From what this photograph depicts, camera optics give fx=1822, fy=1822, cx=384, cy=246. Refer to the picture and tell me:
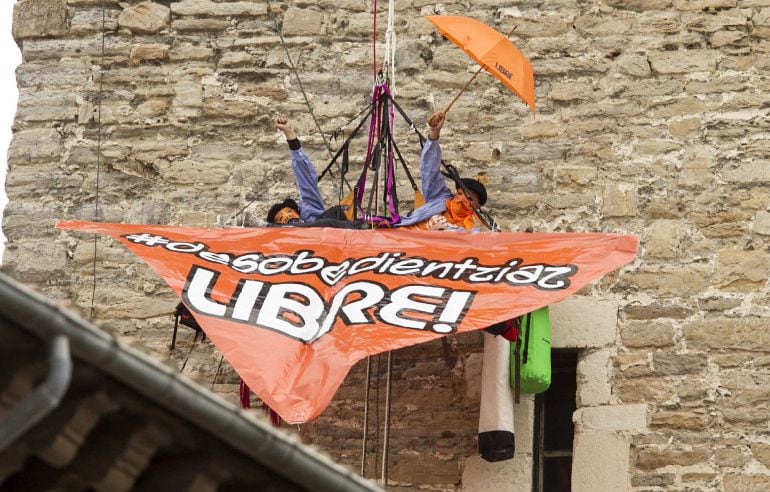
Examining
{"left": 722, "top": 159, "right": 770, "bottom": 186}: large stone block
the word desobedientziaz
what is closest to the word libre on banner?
the word desobedientziaz

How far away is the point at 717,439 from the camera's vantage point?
9.19 meters

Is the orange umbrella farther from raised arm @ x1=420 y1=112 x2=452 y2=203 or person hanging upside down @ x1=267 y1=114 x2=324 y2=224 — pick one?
person hanging upside down @ x1=267 y1=114 x2=324 y2=224

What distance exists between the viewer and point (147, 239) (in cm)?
877

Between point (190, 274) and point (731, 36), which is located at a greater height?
point (731, 36)

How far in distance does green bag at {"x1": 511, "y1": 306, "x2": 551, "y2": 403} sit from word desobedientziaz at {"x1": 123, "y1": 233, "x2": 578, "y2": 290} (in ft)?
1.83

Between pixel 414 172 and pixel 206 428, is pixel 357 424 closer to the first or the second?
pixel 414 172

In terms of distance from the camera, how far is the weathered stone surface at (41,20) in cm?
1070

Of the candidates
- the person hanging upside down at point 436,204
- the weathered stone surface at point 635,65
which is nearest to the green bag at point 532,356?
the person hanging upside down at point 436,204

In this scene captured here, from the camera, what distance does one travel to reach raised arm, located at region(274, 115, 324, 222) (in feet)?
31.2

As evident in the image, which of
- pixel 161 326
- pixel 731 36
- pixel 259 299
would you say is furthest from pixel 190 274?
pixel 731 36

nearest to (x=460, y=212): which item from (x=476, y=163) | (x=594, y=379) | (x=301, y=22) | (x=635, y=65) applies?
(x=476, y=163)

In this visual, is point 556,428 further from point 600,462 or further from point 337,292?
point 337,292

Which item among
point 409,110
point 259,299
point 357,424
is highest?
point 409,110

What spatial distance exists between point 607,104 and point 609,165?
37 centimetres
